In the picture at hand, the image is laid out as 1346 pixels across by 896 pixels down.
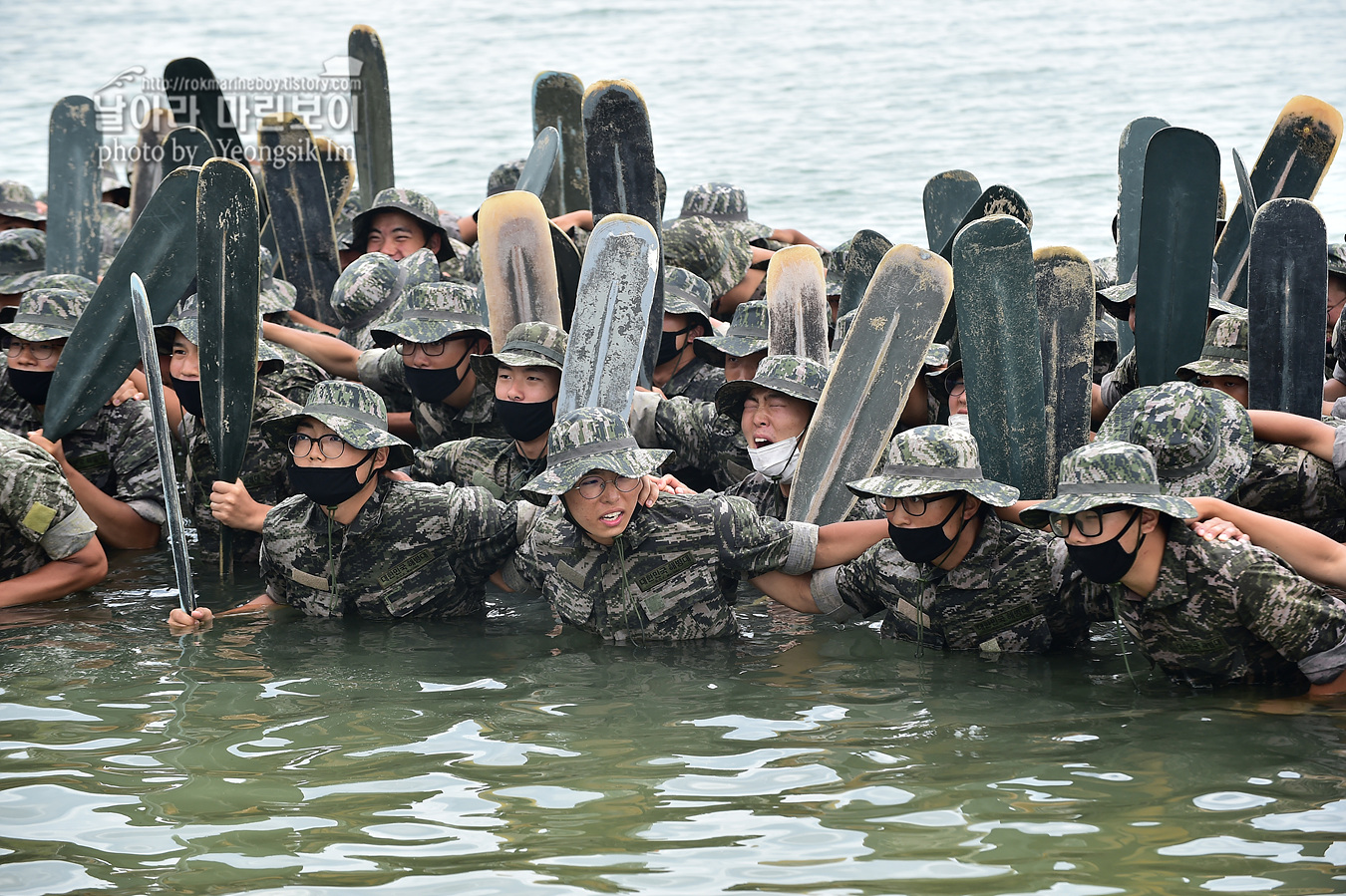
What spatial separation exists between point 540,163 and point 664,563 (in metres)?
4.16

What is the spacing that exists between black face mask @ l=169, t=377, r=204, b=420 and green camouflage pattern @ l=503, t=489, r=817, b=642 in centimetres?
189

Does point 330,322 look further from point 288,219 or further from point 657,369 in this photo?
point 657,369

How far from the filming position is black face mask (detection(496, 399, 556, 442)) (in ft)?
18.6

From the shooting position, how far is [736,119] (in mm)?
27547

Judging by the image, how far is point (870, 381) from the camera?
5613 millimetres

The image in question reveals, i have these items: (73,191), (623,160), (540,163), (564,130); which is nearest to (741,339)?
(623,160)

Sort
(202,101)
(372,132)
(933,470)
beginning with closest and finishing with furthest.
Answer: (933,470) → (202,101) → (372,132)

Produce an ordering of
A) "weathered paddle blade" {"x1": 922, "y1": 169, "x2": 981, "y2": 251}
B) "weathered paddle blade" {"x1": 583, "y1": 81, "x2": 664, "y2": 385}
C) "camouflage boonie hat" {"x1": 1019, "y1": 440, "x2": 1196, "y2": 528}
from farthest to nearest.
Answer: "weathered paddle blade" {"x1": 922, "y1": 169, "x2": 981, "y2": 251} → "weathered paddle blade" {"x1": 583, "y1": 81, "x2": 664, "y2": 385} → "camouflage boonie hat" {"x1": 1019, "y1": 440, "x2": 1196, "y2": 528}

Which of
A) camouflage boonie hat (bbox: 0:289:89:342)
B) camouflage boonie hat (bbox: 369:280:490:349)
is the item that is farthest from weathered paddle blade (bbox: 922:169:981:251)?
camouflage boonie hat (bbox: 0:289:89:342)

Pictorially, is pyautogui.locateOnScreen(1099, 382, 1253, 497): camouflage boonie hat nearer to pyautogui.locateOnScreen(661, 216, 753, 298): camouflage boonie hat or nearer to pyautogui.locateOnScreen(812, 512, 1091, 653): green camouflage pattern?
pyautogui.locateOnScreen(812, 512, 1091, 653): green camouflage pattern

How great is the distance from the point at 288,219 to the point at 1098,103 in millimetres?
21271

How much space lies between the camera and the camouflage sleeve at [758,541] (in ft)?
15.7

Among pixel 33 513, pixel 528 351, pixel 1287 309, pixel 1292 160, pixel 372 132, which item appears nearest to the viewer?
pixel 33 513

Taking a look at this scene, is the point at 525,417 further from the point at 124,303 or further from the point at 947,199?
the point at 947,199
